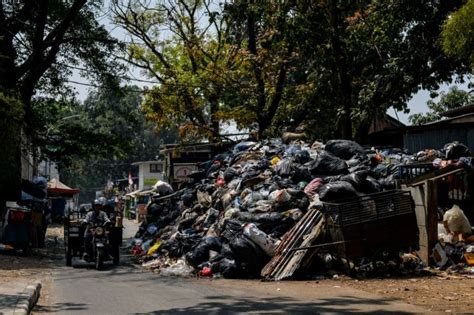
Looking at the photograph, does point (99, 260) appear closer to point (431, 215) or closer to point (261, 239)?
point (261, 239)

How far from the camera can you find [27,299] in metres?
9.68

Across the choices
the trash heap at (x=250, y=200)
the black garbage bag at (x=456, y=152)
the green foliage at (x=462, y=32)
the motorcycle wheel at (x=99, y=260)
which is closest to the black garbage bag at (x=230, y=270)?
the trash heap at (x=250, y=200)

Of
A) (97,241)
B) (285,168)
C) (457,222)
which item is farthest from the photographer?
(285,168)

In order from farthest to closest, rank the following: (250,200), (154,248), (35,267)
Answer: (154,248) → (35,267) → (250,200)

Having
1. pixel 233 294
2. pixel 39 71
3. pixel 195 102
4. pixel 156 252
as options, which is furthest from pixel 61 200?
pixel 233 294

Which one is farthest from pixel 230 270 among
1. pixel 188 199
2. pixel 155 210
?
pixel 155 210

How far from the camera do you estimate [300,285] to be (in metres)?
11.9

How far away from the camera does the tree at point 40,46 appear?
21.7 meters

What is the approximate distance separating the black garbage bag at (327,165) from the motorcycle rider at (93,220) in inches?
208

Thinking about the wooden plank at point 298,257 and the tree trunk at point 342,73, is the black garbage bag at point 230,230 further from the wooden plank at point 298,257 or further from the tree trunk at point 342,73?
the tree trunk at point 342,73

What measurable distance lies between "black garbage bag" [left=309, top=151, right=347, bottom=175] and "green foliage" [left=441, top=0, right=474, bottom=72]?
7.28 m

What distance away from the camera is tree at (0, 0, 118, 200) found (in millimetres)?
21703

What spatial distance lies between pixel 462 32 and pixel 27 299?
280 inches

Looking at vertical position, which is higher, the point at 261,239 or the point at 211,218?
the point at 211,218
